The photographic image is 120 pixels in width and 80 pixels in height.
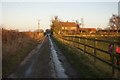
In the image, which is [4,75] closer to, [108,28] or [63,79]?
[63,79]

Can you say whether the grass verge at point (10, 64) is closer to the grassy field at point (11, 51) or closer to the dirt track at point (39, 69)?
the grassy field at point (11, 51)

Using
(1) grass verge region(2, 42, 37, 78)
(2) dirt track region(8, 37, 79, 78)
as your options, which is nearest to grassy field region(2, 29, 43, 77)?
(1) grass verge region(2, 42, 37, 78)

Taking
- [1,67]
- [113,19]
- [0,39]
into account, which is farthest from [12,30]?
[113,19]

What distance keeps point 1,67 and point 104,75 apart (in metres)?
5.49

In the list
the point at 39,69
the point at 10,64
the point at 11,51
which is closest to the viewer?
the point at 39,69

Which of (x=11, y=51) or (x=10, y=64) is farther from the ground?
(x=11, y=51)

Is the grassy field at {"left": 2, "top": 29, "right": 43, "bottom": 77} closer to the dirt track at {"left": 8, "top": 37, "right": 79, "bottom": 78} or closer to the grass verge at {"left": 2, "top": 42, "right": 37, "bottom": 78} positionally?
the grass verge at {"left": 2, "top": 42, "right": 37, "bottom": 78}

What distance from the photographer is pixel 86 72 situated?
10.6 meters

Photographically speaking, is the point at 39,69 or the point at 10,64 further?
the point at 10,64

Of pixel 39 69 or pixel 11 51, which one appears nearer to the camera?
pixel 39 69

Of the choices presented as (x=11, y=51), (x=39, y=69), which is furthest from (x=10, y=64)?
(x=11, y=51)

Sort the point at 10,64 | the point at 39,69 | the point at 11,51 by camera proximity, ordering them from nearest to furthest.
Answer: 1. the point at 39,69
2. the point at 10,64
3. the point at 11,51

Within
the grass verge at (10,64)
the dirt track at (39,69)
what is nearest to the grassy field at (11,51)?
the grass verge at (10,64)

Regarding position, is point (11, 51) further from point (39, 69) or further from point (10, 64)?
point (39, 69)
